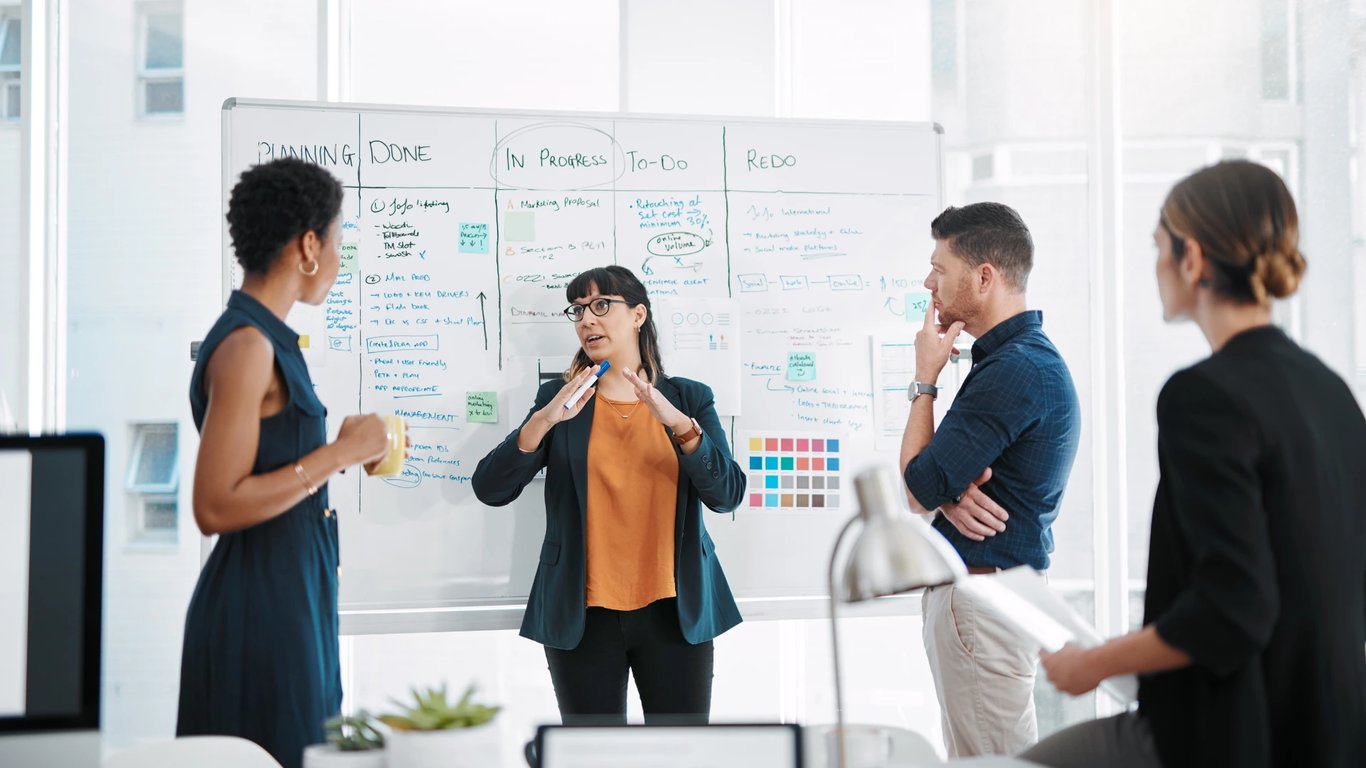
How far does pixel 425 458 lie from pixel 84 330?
1.59 meters

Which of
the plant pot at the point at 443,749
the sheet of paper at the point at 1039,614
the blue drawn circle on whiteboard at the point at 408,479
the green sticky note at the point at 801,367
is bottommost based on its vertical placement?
the plant pot at the point at 443,749

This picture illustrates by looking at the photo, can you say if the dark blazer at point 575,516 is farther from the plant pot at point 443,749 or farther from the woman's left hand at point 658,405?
the plant pot at point 443,749

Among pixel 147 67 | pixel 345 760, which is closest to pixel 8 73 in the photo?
pixel 147 67


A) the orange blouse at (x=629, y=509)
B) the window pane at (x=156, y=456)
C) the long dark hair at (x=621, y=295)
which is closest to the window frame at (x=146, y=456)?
the window pane at (x=156, y=456)

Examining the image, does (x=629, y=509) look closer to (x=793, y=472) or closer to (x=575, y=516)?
(x=575, y=516)

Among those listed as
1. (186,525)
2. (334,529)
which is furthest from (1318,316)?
(186,525)

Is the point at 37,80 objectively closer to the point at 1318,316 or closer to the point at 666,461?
the point at 666,461

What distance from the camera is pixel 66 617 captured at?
114cm

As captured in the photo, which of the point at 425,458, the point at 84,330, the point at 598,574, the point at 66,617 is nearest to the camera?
the point at 66,617

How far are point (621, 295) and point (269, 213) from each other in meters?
1.09

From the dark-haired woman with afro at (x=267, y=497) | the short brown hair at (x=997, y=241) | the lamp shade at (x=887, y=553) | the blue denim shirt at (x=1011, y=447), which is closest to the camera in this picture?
the lamp shade at (x=887, y=553)

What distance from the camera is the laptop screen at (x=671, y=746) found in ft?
3.74

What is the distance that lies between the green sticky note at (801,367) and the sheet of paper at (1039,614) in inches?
62.1

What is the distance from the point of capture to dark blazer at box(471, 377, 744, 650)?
257 cm
